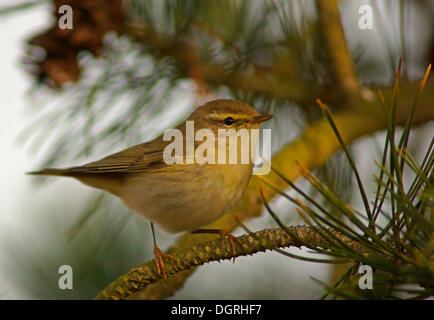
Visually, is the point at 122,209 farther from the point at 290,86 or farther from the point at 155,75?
the point at 290,86

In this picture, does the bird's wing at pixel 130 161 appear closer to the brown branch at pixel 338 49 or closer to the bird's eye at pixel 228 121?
the bird's eye at pixel 228 121

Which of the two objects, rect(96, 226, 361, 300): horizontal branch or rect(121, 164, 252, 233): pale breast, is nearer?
rect(96, 226, 361, 300): horizontal branch

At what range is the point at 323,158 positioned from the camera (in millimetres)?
2244

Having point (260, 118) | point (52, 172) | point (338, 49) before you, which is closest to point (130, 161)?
point (52, 172)

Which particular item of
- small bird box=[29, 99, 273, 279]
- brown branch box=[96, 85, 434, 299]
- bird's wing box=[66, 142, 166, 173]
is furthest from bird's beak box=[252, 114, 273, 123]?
bird's wing box=[66, 142, 166, 173]

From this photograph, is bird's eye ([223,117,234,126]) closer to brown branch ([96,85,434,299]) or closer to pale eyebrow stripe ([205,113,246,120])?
pale eyebrow stripe ([205,113,246,120])

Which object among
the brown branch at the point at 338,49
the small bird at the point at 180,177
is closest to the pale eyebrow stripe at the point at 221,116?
the small bird at the point at 180,177

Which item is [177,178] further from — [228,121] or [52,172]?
[52,172]

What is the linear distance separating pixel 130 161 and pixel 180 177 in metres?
0.48

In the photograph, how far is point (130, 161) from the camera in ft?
9.52

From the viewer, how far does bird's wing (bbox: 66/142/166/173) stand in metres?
2.82

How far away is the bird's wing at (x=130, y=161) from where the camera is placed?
9.26 feet
